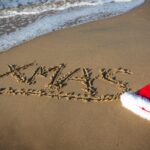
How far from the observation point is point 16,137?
469 centimetres

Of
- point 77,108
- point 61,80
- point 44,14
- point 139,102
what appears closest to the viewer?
point 139,102

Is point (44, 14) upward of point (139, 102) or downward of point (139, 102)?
downward

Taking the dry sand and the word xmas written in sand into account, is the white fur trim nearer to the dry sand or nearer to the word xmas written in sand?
the dry sand

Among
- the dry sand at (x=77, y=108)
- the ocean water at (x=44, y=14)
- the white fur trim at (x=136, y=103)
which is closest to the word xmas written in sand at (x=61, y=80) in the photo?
the dry sand at (x=77, y=108)

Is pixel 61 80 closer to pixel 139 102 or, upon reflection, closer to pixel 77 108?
pixel 77 108

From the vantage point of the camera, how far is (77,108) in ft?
17.0

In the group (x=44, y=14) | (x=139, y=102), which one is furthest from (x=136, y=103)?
(x=44, y=14)

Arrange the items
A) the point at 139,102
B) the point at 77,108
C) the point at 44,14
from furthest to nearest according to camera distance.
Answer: the point at 44,14 → the point at 77,108 → the point at 139,102

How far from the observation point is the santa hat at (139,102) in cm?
478

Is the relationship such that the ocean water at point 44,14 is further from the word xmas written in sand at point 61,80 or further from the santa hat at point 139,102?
the santa hat at point 139,102

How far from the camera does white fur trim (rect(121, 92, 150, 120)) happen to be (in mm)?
4777

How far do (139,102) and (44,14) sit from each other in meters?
6.55

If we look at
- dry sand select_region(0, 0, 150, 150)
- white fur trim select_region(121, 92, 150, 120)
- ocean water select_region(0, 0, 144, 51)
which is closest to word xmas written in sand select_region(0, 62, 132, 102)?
dry sand select_region(0, 0, 150, 150)

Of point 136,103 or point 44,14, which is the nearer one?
point 136,103
